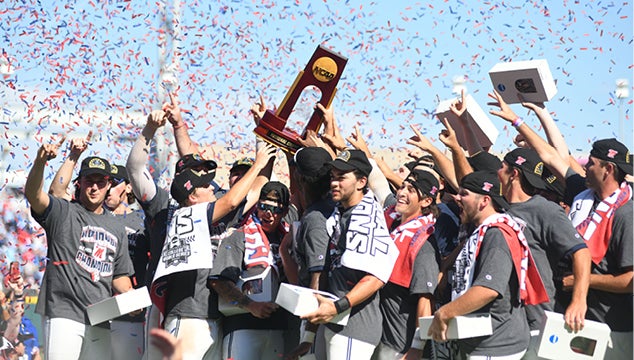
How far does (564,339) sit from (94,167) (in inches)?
154

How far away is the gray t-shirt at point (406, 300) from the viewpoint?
257 inches

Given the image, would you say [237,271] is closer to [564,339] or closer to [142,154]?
[142,154]

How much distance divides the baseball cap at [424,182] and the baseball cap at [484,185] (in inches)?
25.7

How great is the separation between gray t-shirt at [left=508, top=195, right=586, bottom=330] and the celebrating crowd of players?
0.01 meters

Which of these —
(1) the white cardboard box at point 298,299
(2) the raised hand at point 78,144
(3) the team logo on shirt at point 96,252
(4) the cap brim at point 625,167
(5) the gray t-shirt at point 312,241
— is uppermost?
(4) the cap brim at point 625,167

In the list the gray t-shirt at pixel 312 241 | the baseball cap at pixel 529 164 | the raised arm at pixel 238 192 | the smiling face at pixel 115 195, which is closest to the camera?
the gray t-shirt at pixel 312 241

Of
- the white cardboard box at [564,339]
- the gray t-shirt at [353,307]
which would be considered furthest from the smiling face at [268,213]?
the white cardboard box at [564,339]

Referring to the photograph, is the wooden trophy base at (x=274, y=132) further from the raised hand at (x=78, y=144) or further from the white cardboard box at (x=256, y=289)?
the raised hand at (x=78, y=144)

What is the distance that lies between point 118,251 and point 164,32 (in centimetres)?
361

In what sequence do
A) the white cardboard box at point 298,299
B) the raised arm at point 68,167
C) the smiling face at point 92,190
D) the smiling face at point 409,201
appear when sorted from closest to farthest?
the white cardboard box at point 298,299
the smiling face at point 409,201
the raised arm at point 68,167
the smiling face at point 92,190

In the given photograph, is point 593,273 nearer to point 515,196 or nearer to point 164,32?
point 515,196

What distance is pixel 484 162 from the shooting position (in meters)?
7.18

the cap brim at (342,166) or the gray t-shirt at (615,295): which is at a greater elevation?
the cap brim at (342,166)

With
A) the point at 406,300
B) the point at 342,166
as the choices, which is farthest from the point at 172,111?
the point at 406,300
